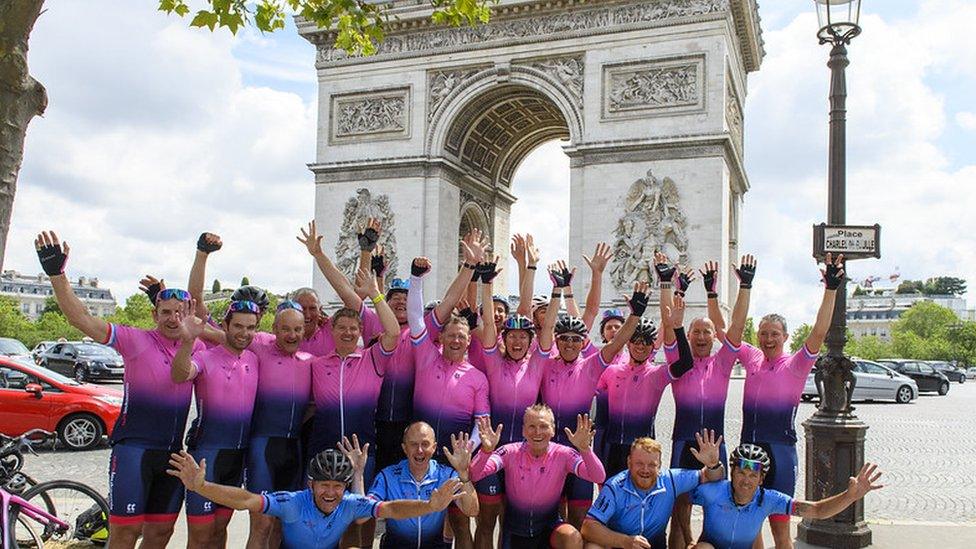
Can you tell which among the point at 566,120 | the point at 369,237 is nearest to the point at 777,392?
the point at 369,237

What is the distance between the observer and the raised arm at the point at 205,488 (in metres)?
4.41

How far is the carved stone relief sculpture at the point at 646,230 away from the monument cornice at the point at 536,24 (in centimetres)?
495

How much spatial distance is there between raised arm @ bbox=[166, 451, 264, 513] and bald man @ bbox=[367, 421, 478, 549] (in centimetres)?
68

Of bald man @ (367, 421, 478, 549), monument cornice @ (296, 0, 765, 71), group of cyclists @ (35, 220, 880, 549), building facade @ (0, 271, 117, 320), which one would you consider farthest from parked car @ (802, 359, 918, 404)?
building facade @ (0, 271, 117, 320)

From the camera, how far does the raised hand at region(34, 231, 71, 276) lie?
15.9ft

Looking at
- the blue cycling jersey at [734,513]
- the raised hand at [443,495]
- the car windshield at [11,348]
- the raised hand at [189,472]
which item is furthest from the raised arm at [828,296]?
the car windshield at [11,348]

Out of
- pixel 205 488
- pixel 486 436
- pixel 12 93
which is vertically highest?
pixel 12 93

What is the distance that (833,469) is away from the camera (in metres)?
6.94

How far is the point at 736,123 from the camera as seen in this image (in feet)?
100.0

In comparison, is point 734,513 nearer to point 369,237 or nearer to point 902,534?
point 902,534

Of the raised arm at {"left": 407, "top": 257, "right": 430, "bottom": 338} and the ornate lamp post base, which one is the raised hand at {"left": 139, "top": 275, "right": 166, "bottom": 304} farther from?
the ornate lamp post base

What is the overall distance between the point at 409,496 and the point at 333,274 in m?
1.83

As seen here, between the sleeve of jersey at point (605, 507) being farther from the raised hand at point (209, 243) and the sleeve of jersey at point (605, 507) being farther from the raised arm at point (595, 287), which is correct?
the raised hand at point (209, 243)

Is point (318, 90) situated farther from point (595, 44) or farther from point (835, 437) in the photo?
point (835, 437)
